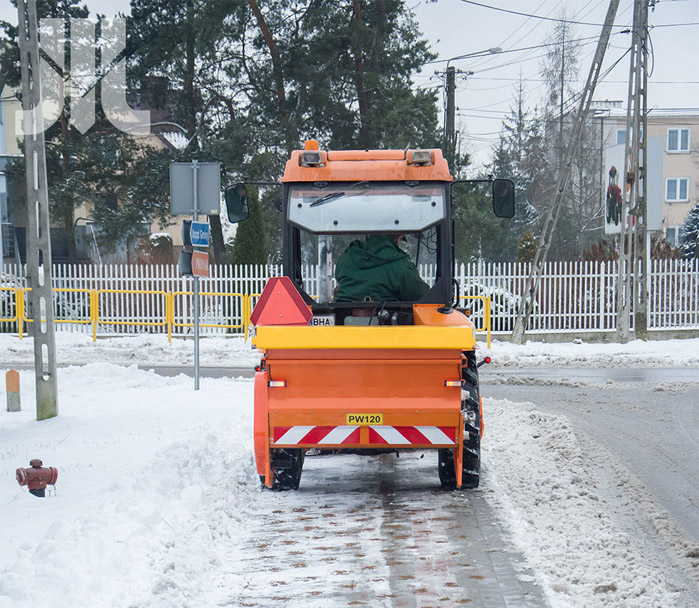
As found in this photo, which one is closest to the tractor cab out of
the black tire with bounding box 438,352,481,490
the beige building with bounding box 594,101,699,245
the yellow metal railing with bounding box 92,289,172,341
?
the black tire with bounding box 438,352,481,490

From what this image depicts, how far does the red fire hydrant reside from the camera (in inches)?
265

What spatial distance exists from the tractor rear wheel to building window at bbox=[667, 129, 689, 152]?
5778 centimetres

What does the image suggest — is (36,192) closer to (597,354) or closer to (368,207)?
(368,207)

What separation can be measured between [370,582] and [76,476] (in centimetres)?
362

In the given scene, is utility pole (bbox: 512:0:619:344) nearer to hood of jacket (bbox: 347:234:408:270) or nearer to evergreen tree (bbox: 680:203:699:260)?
hood of jacket (bbox: 347:234:408:270)

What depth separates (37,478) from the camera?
22.2 feet

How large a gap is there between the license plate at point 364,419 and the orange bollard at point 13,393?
21.6ft

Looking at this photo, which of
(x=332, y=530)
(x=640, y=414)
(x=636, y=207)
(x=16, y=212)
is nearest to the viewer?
(x=332, y=530)

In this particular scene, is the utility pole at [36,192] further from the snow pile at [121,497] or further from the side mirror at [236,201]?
the side mirror at [236,201]

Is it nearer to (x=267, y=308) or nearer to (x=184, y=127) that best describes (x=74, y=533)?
(x=267, y=308)

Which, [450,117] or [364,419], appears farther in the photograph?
[450,117]

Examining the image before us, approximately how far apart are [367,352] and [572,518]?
182 centimetres

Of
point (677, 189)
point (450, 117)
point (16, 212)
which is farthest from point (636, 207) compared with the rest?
point (677, 189)

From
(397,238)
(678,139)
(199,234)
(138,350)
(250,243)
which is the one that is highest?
(678,139)
